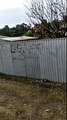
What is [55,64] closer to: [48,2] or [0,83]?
[0,83]

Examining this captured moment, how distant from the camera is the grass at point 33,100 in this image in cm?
764

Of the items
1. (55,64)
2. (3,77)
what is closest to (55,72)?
(55,64)

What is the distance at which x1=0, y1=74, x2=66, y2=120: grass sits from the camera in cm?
764

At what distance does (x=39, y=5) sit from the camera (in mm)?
16047

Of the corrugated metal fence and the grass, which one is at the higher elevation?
the corrugated metal fence

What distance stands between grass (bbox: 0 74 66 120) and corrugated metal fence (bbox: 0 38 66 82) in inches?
18.6

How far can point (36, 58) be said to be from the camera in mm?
12359

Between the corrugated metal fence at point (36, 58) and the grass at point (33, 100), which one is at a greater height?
the corrugated metal fence at point (36, 58)

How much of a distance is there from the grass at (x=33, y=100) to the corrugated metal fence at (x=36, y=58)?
471 millimetres

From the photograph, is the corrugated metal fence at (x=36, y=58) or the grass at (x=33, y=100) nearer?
the grass at (x=33, y=100)

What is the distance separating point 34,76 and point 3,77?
8.11ft

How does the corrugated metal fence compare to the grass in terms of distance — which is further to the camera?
the corrugated metal fence

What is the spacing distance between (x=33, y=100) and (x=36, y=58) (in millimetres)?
3623

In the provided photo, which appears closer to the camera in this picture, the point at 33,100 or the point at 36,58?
the point at 33,100
